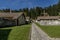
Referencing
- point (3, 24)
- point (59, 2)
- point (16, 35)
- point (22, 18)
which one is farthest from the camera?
point (59, 2)

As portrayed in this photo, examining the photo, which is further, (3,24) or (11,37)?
(3,24)

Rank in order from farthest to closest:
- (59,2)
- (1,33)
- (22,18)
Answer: (59,2) → (22,18) → (1,33)

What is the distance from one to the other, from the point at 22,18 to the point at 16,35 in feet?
84.9

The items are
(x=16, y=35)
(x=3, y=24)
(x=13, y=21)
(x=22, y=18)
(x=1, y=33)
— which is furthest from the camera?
(x=22, y=18)

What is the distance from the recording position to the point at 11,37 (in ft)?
74.0

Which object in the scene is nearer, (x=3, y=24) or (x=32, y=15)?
(x=3, y=24)

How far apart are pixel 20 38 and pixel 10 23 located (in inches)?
733

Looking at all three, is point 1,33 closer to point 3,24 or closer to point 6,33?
point 6,33

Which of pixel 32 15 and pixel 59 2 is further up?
pixel 59 2

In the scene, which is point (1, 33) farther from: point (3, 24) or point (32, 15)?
point (32, 15)

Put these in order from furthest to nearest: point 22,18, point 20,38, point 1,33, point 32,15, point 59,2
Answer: point 59,2, point 32,15, point 22,18, point 1,33, point 20,38

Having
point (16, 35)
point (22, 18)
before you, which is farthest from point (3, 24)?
point (16, 35)

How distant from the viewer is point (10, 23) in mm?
40219

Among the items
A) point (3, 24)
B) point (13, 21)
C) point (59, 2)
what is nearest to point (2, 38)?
point (3, 24)
